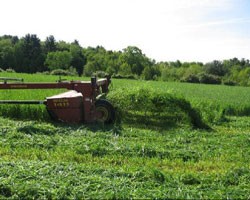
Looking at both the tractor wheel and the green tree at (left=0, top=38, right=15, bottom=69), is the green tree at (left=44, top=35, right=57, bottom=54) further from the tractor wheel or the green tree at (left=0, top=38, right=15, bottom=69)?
the tractor wheel

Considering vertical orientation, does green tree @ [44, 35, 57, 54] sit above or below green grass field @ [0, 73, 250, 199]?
above

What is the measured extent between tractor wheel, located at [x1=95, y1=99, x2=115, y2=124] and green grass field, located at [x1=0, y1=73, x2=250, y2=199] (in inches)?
17.8

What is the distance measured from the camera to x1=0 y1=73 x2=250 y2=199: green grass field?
481cm

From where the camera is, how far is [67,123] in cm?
1009

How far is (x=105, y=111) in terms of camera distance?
34.7 ft

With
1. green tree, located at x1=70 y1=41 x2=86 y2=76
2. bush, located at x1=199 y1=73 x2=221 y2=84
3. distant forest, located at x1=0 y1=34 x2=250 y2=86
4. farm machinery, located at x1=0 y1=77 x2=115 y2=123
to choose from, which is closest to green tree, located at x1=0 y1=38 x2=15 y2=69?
distant forest, located at x1=0 y1=34 x2=250 y2=86

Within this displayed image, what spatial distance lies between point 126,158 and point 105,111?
12.3 ft

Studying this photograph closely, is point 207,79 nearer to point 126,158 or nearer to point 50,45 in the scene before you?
point 50,45

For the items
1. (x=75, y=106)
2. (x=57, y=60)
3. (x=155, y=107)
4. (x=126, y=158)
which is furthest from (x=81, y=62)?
(x=126, y=158)

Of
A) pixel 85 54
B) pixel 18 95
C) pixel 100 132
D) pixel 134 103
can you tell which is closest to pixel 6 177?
pixel 100 132

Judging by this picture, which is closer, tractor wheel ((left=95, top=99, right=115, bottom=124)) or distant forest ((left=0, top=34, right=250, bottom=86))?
tractor wheel ((left=95, top=99, right=115, bottom=124))

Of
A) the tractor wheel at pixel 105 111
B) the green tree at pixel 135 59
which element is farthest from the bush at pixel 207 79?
the tractor wheel at pixel 105 111

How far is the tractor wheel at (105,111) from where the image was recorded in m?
10.5

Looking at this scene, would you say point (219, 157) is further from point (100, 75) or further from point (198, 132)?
point (100, 75)
